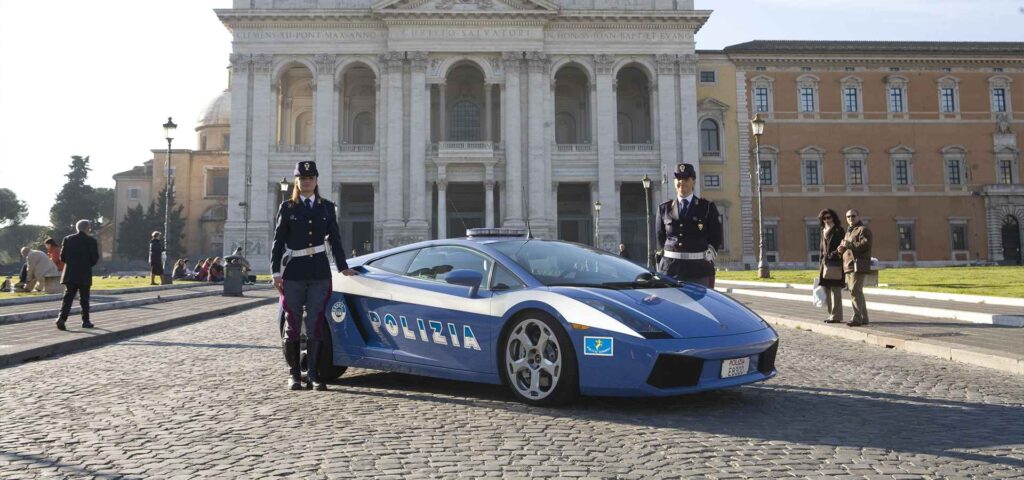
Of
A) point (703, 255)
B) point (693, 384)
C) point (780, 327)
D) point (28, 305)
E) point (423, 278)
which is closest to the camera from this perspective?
point (693, 384)

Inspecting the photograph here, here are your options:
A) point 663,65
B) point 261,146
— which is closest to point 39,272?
point 261,146

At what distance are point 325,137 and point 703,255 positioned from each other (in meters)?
41.4

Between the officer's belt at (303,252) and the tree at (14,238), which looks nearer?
the officer's belt at (303,252)

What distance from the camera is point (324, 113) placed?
150 feet

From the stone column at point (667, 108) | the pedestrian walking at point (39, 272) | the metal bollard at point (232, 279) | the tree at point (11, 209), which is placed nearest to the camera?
A: the pedestrian walking at point (39, 272)

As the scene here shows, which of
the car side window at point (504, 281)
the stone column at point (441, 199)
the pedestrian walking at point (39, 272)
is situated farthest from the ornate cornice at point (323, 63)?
the car side window at point (504, 281)

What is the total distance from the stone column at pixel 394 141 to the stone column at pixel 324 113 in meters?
3.45

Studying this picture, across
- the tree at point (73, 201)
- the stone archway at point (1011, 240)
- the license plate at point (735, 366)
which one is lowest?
the license plate at point (735, 366)

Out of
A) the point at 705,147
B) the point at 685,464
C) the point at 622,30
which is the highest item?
the point at 622,30

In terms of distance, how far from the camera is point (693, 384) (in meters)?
4.84

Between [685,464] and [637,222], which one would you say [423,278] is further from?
[637,222]

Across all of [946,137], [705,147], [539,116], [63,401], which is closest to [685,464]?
[63,401]

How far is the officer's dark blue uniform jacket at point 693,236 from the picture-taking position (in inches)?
280

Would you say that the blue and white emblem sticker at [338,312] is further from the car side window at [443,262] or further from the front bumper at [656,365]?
the front bumper at [656,365]
